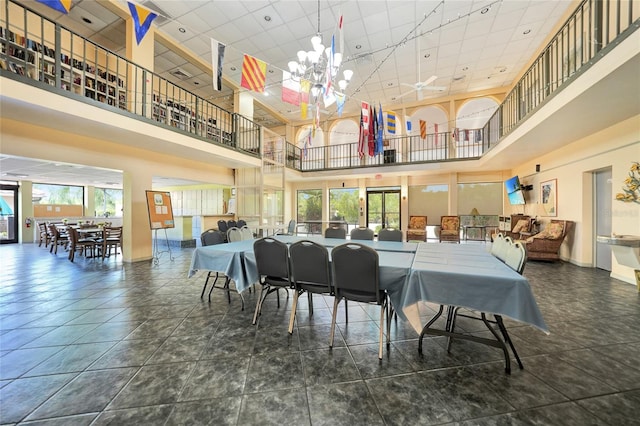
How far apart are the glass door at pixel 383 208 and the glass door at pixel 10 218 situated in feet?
46.0

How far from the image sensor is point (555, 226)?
18.6 feet

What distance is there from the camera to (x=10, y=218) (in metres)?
9.46

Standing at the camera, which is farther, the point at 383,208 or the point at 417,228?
the point at 383,208

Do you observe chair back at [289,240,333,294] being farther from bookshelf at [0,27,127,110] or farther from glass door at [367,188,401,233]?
glass door at [367,188,401,233]

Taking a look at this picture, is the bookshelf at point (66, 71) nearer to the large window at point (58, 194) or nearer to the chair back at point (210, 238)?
the chair back at point (210, 238)

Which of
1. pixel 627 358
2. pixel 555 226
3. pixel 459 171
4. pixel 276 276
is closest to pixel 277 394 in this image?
pixel 276 276

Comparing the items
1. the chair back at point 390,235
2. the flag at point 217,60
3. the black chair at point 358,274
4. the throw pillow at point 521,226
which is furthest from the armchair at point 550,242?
the flag at point 217,60

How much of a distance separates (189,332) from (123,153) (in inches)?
206

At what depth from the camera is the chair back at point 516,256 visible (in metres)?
2.01

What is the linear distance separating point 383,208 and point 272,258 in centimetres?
877

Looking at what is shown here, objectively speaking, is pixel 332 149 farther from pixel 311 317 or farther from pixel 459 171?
pixel 311 317

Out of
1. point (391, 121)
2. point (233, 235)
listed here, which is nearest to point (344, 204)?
point (391, 121)

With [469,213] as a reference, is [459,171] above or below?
above

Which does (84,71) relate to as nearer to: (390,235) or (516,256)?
(390,235)
